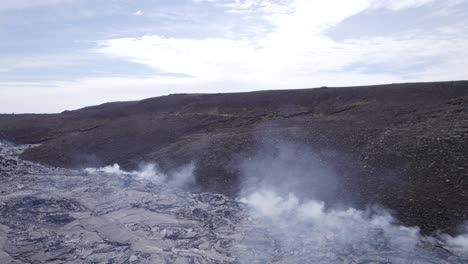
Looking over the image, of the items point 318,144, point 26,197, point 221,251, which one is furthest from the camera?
point 318,144

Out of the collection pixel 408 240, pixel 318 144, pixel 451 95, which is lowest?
pixel 408 240

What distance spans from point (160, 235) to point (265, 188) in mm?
4938

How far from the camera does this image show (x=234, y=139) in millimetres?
18234

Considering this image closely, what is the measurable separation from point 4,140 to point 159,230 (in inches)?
1004

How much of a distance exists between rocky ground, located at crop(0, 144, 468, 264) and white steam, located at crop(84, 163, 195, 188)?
1.52 m

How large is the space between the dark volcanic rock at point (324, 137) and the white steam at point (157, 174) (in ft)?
1.61

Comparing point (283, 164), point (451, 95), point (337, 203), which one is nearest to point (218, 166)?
point (283, 164)

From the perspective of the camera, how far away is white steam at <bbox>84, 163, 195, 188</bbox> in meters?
15.2

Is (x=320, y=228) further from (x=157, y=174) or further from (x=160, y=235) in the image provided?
(x=157, y=174)

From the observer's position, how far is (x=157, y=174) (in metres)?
16.7

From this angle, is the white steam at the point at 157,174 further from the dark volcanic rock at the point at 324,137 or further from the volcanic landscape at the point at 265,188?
the dark volcanic rock at the point at 324,137

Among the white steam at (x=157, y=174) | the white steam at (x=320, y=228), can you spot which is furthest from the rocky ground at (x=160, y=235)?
the white steam at (x=157, y=174)

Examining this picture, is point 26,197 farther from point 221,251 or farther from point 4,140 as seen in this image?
point 4,140

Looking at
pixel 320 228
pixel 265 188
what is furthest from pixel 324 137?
pixel 320 228
